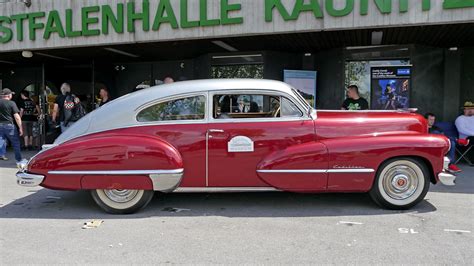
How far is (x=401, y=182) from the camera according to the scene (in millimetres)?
4773

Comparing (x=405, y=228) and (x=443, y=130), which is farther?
(x=443, y=130)

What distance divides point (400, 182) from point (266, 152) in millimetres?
1727

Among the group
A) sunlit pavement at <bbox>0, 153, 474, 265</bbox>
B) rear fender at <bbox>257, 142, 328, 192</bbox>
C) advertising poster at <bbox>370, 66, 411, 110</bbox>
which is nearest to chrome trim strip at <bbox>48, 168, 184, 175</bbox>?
sunlit pavement at <bbox>0, 153, 474, 265</bbox>

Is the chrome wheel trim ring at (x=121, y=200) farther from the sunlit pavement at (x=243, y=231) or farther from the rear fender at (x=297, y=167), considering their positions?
the rear fender at (x=297, y=167)

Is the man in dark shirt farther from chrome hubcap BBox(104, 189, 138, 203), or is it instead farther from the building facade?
chrome hubcap BBox(104, 189, 138, 203)

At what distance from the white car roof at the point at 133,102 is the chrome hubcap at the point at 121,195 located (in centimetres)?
80

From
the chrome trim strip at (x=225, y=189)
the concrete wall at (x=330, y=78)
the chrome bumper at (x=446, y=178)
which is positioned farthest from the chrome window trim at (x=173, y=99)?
the concrete wall at (x=330, y=78)

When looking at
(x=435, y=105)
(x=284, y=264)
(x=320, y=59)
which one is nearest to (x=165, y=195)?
(x=284, y=264)

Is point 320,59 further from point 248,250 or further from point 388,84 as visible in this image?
point 248,250

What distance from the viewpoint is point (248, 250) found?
3.66 m

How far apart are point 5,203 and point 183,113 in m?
3.00

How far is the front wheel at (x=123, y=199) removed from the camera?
4809 mm

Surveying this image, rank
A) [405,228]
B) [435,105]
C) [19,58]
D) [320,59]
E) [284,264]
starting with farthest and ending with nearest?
[19,58] → [320,59] → [435,105] → [405,228] → [284,264]

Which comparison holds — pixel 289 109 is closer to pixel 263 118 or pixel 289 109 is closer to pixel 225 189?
pixel 263 118
